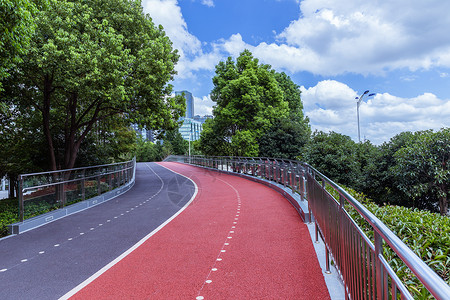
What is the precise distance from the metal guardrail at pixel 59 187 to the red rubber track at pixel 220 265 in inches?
161

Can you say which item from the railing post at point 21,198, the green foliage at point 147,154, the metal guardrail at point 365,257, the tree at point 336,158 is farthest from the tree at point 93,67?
the green foliage at point 147,154

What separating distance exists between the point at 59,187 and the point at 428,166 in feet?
52.2

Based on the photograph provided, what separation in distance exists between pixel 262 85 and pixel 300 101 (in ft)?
51.0

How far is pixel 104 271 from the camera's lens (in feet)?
14.9

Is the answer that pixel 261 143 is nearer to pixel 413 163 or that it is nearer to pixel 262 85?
pixel 262 85

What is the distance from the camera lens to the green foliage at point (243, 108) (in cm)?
2683

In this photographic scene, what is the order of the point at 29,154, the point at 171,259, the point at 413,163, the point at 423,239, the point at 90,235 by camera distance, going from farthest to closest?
the point at 29,154 < the point at 413,163 < the point at 90,235 < the point at 171,259 < the point at 423,239

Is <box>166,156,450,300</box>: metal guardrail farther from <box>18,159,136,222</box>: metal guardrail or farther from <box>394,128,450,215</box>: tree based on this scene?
<box>394,128,450,215</box>: tree

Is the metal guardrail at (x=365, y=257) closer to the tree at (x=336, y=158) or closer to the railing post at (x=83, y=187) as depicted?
the railing post at (x=83, y=187)

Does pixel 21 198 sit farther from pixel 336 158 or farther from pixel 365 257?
pixel 336 158

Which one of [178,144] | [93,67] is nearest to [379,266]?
[93,67]

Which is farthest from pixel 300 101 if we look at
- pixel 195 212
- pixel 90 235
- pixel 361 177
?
pixel 90 235

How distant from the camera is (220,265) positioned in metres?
4.64

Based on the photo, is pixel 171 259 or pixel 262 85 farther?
pixel 262 85
